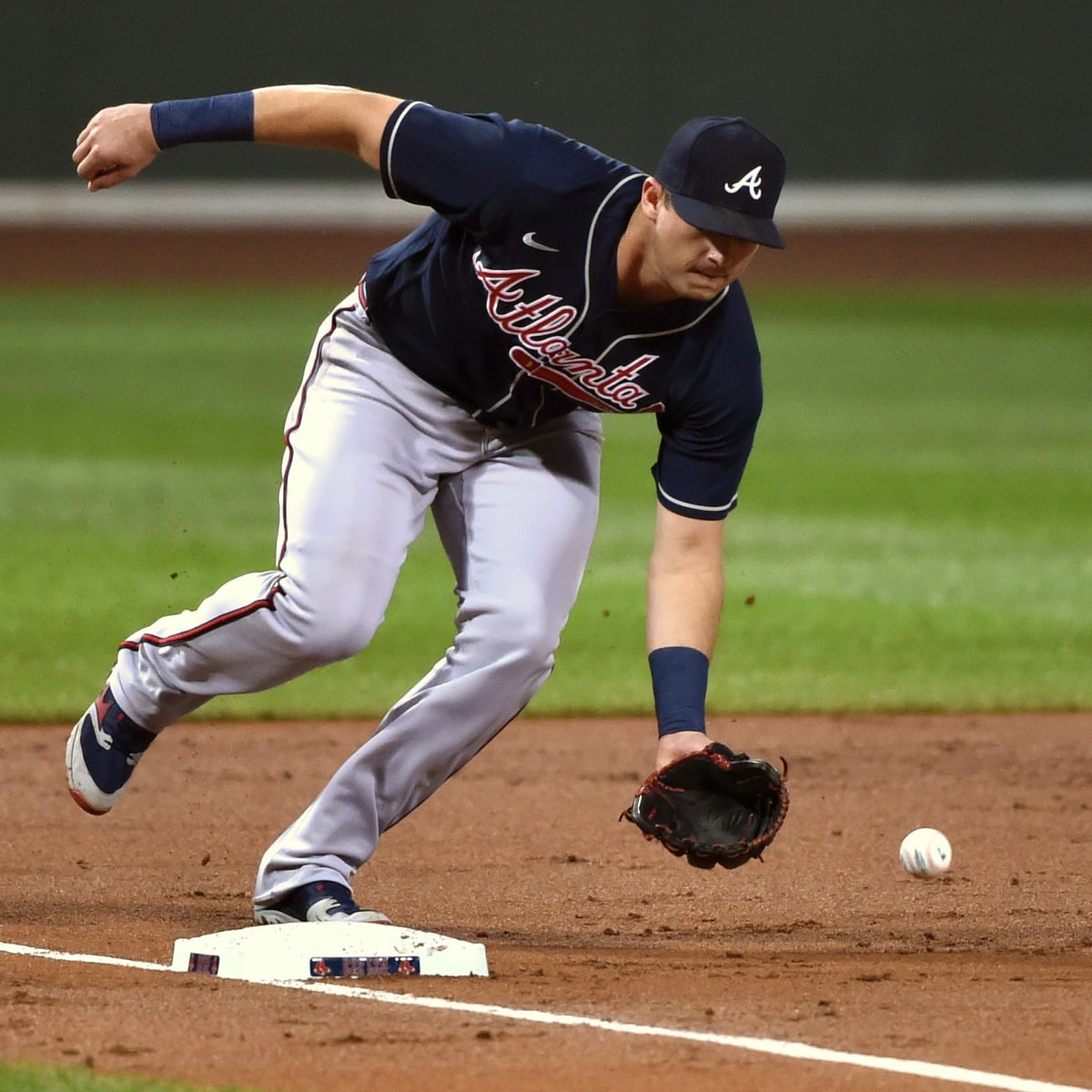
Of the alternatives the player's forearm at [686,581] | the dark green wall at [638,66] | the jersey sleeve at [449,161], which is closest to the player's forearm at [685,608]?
the player's forearm at [686,581]

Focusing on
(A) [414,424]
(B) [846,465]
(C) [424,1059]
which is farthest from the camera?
(B) [846,465]

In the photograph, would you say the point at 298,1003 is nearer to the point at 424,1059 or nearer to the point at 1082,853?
the point at 424,1059

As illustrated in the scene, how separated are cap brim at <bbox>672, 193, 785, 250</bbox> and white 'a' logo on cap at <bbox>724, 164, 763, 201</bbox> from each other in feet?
0.13

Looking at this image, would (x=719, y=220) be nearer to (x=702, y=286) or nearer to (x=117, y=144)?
(x=702, y=286)

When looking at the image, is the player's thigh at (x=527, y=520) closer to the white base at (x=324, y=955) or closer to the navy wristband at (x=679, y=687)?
the navy wristband at (x=679, y=687)

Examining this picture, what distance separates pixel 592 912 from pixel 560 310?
57.7 inches

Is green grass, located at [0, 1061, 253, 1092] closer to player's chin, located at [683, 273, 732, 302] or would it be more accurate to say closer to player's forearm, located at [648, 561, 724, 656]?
player's forearm, located at [648, 561, 724, 656]

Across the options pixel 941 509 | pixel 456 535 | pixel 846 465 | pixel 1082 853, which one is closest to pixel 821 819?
pixel 1082 853

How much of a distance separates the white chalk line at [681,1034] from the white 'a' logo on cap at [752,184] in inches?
60.1

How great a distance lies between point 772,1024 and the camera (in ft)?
11.5

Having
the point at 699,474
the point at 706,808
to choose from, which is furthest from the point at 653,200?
the point at 706,808

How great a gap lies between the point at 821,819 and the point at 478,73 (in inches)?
761

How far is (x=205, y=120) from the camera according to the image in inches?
160

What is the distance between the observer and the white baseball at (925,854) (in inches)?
185
